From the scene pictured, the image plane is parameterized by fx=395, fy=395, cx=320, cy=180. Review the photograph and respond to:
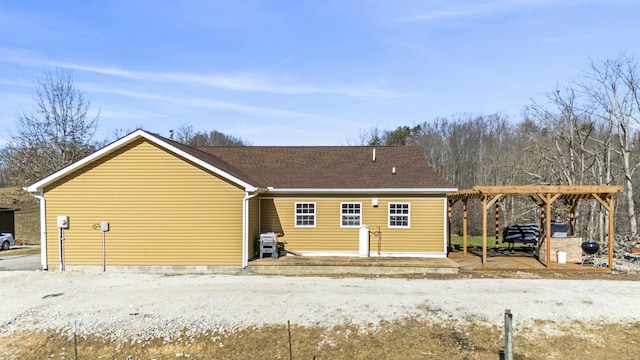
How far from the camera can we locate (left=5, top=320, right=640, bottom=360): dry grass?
6.31m

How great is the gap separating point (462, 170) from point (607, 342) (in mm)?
37711

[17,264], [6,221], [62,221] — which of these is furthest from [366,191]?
[6,221]

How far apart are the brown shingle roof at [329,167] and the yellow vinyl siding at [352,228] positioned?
540 mm

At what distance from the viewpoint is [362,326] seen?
7133 millimetres

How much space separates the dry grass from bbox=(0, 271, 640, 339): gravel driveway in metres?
0.31

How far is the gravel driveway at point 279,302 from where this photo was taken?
295 inches

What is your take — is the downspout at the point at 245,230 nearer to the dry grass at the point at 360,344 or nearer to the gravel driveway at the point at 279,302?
the gravel driveway at the point at 279,302

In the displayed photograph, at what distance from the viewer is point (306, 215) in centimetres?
1412

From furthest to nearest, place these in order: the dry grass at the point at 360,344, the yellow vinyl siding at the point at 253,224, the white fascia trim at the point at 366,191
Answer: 1. the white fascia trim at the point at 366,191
2. the yellow vinyl siding at the point at 253,224
3. the dry grass at the point at 360,344

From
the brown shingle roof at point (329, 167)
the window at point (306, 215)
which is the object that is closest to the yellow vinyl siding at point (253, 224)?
the brown shingle roof at point (329, 167)

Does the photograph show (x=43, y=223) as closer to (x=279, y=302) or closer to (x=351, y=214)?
(x=279, y=302)

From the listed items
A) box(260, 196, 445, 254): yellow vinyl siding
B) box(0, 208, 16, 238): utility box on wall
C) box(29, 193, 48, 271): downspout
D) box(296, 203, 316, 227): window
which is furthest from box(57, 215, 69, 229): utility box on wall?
box(0, 208, 16, 238): utility box on wall

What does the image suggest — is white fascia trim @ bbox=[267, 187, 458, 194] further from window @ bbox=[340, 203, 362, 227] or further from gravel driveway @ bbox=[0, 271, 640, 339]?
gravel driveway @ bbox=[0, 271, 640, 339]

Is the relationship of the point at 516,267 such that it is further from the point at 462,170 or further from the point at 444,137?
the point at 444,137
